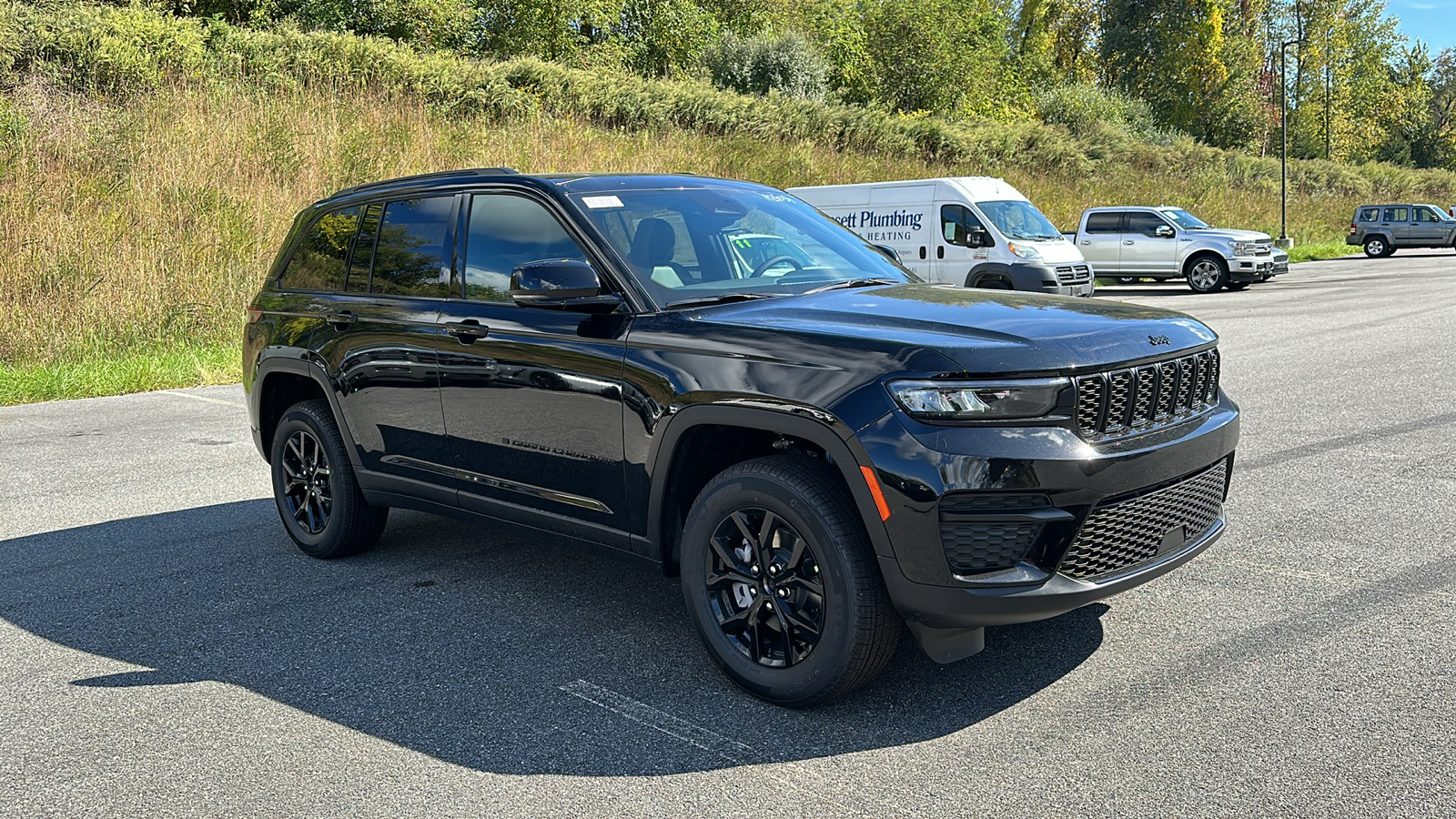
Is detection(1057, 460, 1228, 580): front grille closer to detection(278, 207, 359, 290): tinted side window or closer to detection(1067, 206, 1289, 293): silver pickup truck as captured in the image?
detection(278, 207, 359, 290): tinted side window

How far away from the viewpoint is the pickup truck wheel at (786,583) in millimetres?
3598

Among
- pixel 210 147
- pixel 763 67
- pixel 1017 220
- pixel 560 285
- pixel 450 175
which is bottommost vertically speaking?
pixel 1017 220

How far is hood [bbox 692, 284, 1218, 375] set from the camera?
351 cm

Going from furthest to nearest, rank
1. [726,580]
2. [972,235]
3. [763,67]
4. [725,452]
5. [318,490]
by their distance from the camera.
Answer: [763,67], [972,235], [318,490], [725,452], [726,580]

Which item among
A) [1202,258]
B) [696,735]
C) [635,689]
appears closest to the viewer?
[696,735]

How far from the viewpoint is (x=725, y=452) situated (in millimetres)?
4168

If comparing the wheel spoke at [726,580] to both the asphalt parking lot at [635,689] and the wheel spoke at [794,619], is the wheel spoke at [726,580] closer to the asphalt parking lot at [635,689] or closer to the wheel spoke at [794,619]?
the wheel spoke at [794,619]

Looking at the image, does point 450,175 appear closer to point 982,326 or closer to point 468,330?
point 468,330

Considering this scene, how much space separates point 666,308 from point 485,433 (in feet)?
3.31

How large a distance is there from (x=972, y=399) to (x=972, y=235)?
15.9 metres

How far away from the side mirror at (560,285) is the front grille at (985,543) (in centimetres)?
151

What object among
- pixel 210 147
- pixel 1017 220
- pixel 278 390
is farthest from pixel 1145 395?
pixel 1017 220

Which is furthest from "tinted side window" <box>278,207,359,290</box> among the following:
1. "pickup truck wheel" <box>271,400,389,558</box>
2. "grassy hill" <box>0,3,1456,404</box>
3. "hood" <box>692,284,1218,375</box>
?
"grassy hill" <box>0,3,1456,404</box>

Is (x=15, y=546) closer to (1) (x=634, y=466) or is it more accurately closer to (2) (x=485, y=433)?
(2) (x=485, y=433)
